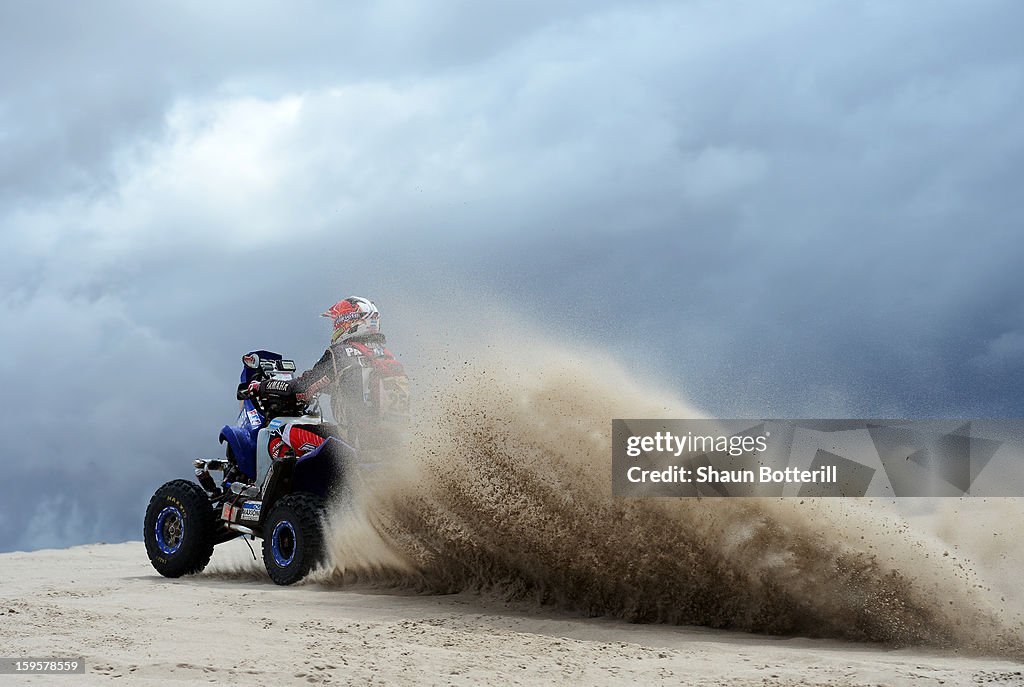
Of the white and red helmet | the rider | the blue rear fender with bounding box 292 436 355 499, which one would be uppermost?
the white and red helmet

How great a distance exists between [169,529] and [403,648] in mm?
6860

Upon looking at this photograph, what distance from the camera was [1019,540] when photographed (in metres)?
9.78

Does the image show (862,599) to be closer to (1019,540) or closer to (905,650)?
(905,650)

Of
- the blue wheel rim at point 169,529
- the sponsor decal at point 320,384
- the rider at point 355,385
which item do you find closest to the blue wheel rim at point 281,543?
the rider at point 355,385

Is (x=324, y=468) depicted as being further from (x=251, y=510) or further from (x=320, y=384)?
(x=251, y=510)

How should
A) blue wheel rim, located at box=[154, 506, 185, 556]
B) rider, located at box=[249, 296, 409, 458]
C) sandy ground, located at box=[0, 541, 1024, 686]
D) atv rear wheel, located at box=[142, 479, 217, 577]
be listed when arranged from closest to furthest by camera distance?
sandy ground, located at box=[0, 541, 1024, 686]
rider, located at box=[249, 296, 409, 458]
atv rear wheel, located at box=[142, 479, 217, 577]
blue wheel rim, located at box=[154, 506, 185, 556]

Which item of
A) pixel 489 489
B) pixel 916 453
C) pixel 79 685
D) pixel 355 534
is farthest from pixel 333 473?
pixel 916 453

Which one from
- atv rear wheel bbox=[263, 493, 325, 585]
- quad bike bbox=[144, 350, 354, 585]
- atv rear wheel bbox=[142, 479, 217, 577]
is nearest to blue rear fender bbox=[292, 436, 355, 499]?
quad bike bbox=[144, 350, 354, 585]

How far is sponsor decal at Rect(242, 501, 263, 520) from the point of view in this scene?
12578mm

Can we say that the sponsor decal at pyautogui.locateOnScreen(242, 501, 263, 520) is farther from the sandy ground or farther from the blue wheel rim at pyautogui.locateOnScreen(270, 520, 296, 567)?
the sandy ground

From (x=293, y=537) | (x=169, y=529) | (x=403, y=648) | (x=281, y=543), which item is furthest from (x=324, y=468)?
(x=403, y=648)

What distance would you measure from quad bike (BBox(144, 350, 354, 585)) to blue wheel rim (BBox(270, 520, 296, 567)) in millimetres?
12

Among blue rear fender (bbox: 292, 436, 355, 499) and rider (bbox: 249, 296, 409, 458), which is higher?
rider (bbox: 249, 296, 409, 458)

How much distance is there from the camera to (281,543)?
12180 millimetres
